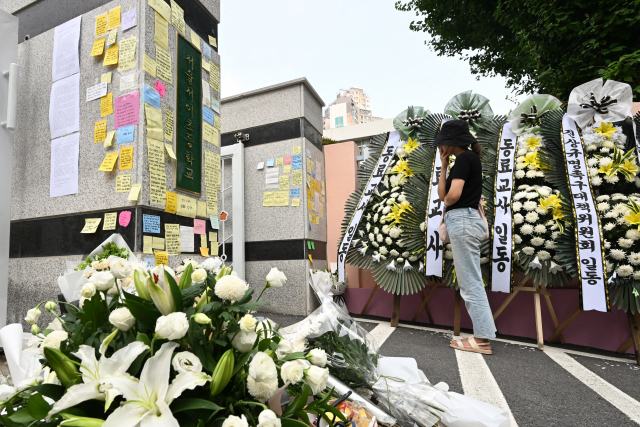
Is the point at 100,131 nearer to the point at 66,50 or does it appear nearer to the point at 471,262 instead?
the point at 66,50

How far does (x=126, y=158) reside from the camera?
5.87 ft

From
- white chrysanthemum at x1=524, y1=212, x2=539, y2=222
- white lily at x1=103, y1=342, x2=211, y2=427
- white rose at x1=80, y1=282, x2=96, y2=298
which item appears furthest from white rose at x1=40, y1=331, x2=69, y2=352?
white chrysanthemum at x1=524, y1=212, x2=539, y2=222

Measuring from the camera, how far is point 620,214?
2385mm

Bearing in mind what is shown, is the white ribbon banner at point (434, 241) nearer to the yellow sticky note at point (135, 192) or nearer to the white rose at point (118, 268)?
the yellow sticky note at point (135, 192)

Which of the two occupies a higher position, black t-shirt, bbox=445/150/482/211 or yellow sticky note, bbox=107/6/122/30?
yellow sticky note, bbox=107/6/122/30

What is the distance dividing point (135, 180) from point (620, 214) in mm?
3061

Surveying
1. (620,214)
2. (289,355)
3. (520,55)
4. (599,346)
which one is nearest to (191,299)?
(289,355)

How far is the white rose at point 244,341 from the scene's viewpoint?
1.60 ft

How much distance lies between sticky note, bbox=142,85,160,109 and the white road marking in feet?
8.71

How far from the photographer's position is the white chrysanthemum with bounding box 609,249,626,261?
230cm

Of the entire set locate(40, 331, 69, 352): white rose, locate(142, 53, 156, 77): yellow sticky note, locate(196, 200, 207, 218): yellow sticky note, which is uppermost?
locate(142, 53, 156, 77): yellow sticky note

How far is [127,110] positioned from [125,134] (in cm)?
13

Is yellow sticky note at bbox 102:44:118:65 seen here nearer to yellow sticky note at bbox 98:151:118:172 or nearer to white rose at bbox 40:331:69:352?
yellow sticky note at bbox 98:151:118:172

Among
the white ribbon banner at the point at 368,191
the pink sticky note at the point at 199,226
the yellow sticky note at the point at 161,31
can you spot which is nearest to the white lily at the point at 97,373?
the pink sticky note at the point at 199,226
